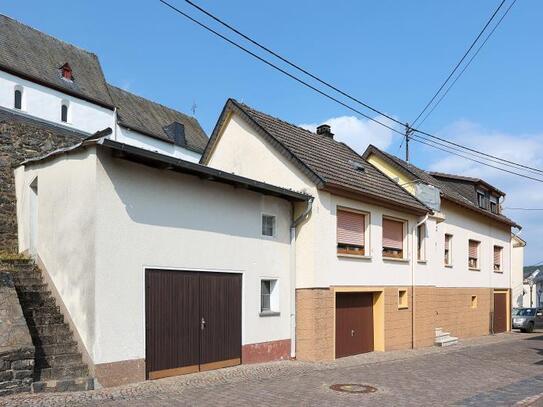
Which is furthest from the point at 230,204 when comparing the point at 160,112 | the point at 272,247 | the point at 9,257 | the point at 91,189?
the point at 160,112

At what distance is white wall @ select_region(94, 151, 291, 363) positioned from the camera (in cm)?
973

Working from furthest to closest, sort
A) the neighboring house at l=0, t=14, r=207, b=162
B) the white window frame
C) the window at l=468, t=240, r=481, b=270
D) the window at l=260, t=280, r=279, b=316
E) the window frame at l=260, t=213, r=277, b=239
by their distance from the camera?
the neighboring house at l=0, t=14, r=207, b=162, the window at l=468, t=240, r=481, b=270, the window at l=260, t=280, r=279, b=316, the white window frame, the window frame at l=260, t=213, r=277, b=239

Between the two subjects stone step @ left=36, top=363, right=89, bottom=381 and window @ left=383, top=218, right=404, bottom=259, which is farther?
window @ left=383, top=218, right=404, bottom=259

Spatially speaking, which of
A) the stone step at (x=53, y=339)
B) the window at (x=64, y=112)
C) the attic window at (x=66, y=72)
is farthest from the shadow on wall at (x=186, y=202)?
the attic window at (x=66, y=72)

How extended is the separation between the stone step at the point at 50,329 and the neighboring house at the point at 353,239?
618cm

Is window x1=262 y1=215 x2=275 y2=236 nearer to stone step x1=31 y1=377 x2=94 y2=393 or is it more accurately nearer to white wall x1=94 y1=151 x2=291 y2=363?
white wall x1=94 y1=151 x2=291 y2=363

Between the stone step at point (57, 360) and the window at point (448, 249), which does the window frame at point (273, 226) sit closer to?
the stone step at point (57, 360)

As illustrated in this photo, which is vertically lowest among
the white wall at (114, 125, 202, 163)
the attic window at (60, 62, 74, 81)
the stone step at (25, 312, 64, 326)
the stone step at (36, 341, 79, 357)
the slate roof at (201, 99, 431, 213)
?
the stone step at (36, 341, 79, 357)

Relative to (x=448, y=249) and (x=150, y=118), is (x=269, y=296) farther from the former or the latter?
(x=150, y=118)

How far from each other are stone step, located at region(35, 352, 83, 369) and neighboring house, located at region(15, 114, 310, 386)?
25 centimetres

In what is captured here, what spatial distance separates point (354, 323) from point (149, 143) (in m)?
27.3

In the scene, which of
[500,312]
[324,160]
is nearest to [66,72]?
[324,160]

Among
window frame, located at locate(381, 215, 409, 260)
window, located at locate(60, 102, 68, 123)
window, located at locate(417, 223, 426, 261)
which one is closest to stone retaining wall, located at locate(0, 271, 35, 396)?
window frame, located at locate(381, 215, 409, 260)

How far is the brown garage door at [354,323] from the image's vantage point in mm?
15281
